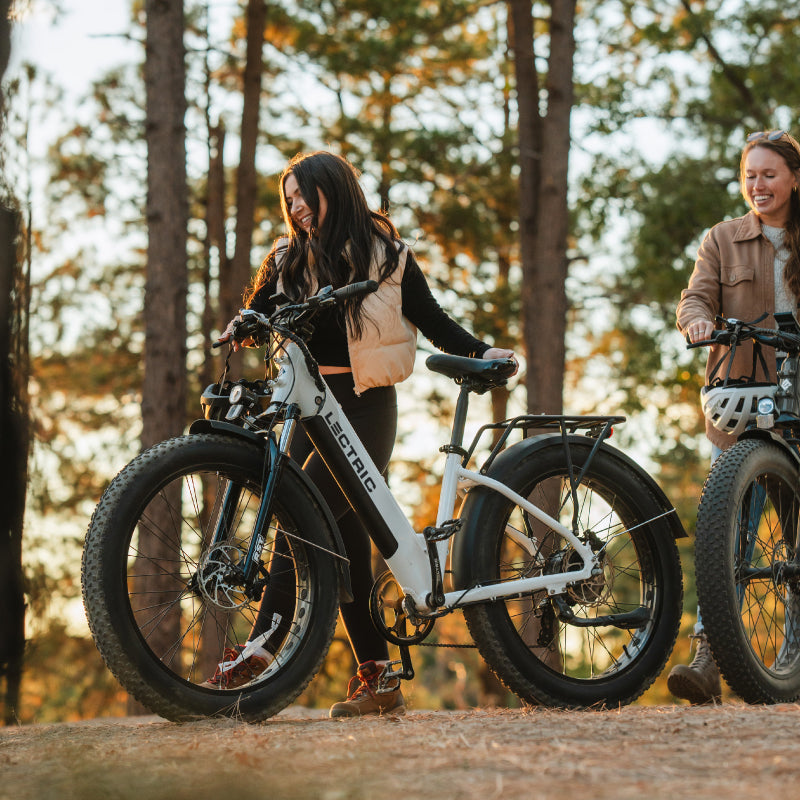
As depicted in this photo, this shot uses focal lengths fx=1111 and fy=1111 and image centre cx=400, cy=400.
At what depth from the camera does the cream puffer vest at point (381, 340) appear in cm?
390

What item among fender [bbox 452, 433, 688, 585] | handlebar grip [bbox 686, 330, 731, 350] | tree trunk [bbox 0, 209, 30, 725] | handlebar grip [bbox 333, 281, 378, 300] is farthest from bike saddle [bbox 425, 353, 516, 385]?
tree trunk [bbox 0, 209, 30, 725]

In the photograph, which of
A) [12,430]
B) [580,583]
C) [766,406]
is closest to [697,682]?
[580,583]

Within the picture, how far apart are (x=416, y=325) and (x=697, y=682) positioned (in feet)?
5.59

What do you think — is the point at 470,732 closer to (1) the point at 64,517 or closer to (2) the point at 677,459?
(2) the point at 677,459

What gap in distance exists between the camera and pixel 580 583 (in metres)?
3.90

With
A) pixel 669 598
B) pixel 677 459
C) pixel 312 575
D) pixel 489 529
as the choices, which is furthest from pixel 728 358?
pixel 677 459

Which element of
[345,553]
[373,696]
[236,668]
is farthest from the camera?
[373,696]

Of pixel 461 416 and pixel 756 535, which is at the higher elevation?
pixel 461 416

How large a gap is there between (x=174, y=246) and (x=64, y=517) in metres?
6.98

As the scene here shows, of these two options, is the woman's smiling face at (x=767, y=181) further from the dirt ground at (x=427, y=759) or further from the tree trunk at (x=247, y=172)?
the tree trunk at (x=247, y=172)

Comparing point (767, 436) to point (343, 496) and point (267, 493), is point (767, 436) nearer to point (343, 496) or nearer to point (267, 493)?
point (343, 496)

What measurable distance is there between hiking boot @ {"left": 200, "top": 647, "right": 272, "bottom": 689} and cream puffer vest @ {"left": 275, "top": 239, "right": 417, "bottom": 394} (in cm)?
99

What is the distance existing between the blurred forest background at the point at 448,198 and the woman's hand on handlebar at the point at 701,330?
5.59m

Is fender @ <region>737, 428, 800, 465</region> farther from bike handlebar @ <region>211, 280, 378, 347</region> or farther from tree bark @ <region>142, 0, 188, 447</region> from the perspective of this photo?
tree bark @ <region>142, 0, 188, 447</region>
